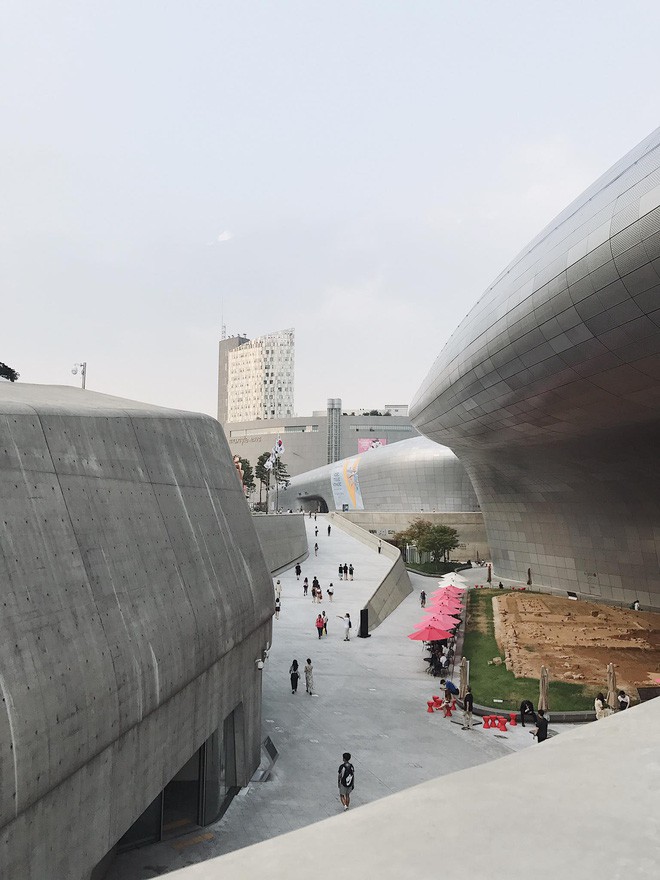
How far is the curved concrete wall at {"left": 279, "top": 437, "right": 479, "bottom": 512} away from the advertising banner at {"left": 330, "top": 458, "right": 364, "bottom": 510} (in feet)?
4.07

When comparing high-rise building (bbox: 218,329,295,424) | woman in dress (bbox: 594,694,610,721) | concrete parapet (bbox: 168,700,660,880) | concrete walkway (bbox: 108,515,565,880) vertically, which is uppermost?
high-rise building (bbox: 218,329,295,424)

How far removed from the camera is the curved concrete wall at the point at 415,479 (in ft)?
257

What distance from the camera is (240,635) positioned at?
1247 centimetres

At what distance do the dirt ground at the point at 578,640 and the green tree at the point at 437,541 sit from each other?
22.1 meters

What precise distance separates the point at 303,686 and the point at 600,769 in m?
18.8

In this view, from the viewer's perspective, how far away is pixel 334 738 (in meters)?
16.4

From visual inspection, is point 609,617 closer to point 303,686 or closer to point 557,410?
point 557,410

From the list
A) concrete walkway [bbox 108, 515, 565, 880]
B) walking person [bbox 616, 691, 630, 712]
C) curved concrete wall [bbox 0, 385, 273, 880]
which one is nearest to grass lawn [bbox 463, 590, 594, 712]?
concrete walkway [bbox 108, 515, 565, 880]

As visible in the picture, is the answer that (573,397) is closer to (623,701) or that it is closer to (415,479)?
(623,701)

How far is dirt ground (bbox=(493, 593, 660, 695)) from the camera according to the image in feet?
72.7

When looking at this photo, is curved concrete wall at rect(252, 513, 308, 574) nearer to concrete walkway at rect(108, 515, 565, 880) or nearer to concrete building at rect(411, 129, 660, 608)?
concrete walkway at rect(108, 515, 565, 880)

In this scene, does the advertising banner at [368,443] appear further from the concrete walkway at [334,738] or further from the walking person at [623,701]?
the walking person at [623,701]

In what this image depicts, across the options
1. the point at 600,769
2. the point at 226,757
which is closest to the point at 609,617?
the point at 226,757

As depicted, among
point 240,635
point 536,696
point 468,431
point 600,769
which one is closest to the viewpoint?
point 600,769
